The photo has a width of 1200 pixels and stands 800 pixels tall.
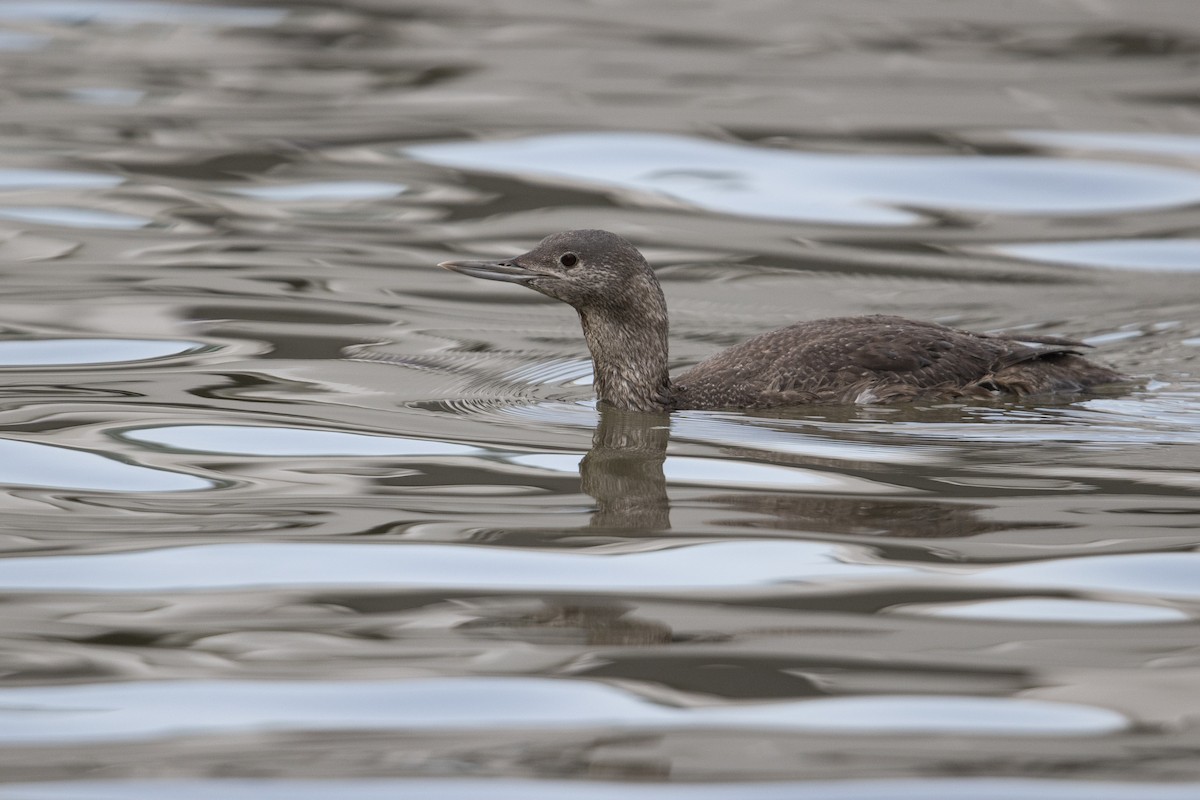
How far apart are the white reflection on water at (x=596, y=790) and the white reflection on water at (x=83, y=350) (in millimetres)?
5370

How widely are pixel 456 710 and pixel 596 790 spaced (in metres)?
0.60

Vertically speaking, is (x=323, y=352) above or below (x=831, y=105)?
below

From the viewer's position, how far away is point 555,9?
63.2 feet

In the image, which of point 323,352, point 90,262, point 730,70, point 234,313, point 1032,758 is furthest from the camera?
point 730,70

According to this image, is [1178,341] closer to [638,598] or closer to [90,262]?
[638,598]

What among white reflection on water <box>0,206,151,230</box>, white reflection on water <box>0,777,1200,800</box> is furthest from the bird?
white reflection on water <box>0,206,151,230</box>

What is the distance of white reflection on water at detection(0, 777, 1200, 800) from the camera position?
4.34 meters

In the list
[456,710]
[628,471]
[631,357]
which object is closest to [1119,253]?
[631,357]

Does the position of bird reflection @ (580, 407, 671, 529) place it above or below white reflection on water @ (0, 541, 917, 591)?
above

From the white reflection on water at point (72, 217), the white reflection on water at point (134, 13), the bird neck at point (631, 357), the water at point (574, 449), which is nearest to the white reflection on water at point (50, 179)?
the water at point (574, 449)

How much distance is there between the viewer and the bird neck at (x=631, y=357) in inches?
342

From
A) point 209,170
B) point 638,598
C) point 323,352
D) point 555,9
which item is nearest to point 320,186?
point 209,170

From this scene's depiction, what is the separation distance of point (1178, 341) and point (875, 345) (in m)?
2.23

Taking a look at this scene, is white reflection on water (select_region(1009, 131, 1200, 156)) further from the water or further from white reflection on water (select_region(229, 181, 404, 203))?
white reflection on water (select_region(229, 181, 404, 203))
